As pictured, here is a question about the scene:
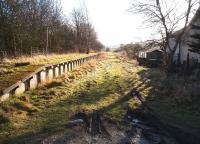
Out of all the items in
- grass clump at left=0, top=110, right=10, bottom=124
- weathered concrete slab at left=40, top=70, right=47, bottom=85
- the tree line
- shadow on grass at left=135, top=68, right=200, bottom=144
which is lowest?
shadow on grass at left=135, top=68, right=200, bottom=144

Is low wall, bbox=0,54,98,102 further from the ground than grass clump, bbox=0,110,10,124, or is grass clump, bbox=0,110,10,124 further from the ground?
low wall, bbox=0,54,98,102

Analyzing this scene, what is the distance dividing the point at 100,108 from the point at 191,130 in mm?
3027

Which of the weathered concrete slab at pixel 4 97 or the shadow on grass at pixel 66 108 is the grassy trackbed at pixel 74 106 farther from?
the weathered concrete slab at pixel 4 97

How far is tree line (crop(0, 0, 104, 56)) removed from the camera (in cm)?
3139

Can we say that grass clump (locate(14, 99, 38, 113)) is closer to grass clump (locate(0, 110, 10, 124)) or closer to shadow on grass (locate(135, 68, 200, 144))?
grass clump (locate(0, 110, 10, 124))

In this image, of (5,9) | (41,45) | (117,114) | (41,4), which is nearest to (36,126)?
(117,114)

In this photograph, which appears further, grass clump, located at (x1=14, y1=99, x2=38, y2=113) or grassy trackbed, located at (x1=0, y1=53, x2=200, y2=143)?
grass clump, located at (x1=14, y1=99, x2=38, y2=113)

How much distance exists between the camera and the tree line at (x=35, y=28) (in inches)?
1236

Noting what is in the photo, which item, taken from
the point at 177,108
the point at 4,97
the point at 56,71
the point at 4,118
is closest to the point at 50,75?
the point at 56,71

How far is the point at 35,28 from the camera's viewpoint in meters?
41.0

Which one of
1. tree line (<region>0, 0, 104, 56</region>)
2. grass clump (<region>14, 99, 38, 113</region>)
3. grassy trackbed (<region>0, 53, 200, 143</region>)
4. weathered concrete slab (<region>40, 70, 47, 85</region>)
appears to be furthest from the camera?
tree line (<region>0, 0, 104, 56</region>)

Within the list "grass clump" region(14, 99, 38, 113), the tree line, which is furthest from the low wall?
the tree line

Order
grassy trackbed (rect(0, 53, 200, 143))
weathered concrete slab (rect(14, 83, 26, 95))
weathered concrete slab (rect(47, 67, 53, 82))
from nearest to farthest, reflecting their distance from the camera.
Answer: grassy trackbed (rect(0, 53, 200, 143)) < weathered concrete slab (rect(14, 83, 26, 95)) < weathered concrete slab (rect(47, 67, 53, 82))

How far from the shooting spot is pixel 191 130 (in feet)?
28.2
